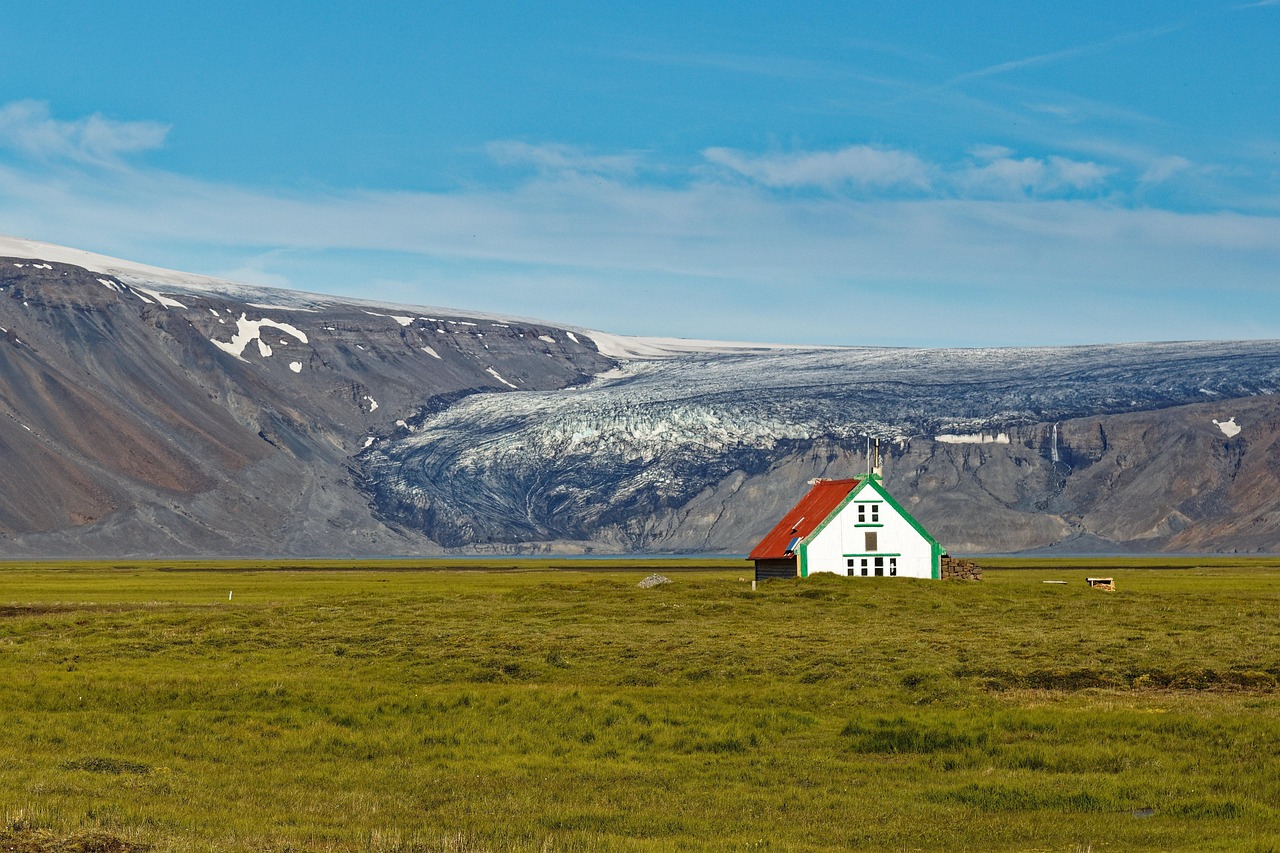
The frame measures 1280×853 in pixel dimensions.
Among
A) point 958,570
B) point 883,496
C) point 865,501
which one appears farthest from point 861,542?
point 958,570

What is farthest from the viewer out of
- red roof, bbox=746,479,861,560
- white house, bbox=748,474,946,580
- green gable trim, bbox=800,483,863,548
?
red roof, bbox=746,479,861,560

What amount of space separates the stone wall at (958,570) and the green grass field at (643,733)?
25.4 meters

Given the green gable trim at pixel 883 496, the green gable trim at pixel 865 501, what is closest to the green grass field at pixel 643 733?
the green gable trim at pixel 865 501

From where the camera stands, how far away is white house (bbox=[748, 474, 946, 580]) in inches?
2803

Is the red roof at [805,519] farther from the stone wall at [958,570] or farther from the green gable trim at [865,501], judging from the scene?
the stone wall at [958,570]

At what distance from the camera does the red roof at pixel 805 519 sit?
71.8m

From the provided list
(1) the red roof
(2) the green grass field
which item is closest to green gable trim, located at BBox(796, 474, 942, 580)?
(1) the red roof

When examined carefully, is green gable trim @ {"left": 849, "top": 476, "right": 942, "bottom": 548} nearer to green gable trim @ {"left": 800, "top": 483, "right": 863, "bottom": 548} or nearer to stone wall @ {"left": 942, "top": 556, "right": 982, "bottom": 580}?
green gable trim @ {"left": 800, "top": 483, "right": 863, "bottom": 548}

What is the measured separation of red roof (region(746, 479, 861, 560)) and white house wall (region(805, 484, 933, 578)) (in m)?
0.64

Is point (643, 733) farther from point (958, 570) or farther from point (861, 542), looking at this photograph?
point (958, 570)

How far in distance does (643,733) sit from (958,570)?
170ft

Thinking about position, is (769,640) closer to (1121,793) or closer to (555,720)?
(555,720)

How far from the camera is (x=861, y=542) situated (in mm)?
71812

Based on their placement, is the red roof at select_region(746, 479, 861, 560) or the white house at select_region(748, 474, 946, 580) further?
the red roof at select_region(746, 479, 861, 560)
